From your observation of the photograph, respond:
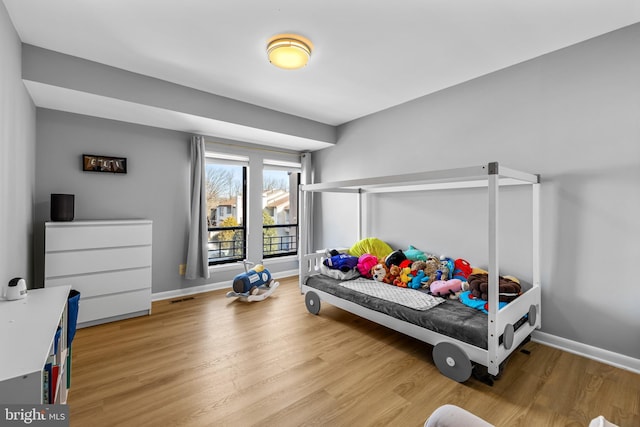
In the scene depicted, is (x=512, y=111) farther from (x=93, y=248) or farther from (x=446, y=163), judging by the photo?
(x=93, y=248)

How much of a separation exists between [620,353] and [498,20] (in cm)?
260

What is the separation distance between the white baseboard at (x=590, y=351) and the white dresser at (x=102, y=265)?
3.90 metres

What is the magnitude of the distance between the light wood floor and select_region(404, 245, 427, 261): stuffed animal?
3.03 feet

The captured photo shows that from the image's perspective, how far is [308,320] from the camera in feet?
9.79

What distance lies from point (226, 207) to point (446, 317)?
3.41 m

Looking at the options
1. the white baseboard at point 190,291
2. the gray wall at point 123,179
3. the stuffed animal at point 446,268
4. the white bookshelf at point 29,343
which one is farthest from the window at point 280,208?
the white bookshelf at point 29,343

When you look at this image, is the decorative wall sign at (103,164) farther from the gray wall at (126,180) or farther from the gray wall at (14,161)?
the gray wall at (14,161)

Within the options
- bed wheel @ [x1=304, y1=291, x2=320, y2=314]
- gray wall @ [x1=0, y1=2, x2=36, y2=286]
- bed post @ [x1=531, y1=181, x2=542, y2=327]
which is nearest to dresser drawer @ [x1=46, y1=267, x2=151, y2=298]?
gray wall @ [x1=0, y1=2, x2=36, y2=286]

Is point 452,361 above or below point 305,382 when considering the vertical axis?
above

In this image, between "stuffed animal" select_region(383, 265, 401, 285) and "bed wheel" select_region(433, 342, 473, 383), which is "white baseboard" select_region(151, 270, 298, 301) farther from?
"bed wheel" select_region(433, 342, 473, 383)

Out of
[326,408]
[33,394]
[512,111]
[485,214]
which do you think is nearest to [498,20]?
[512,111]

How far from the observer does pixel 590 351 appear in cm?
224

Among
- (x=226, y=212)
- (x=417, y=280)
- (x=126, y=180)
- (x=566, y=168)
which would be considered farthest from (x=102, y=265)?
(x=566, y=168)

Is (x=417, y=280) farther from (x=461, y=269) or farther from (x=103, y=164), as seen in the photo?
(x=103, y=164)
